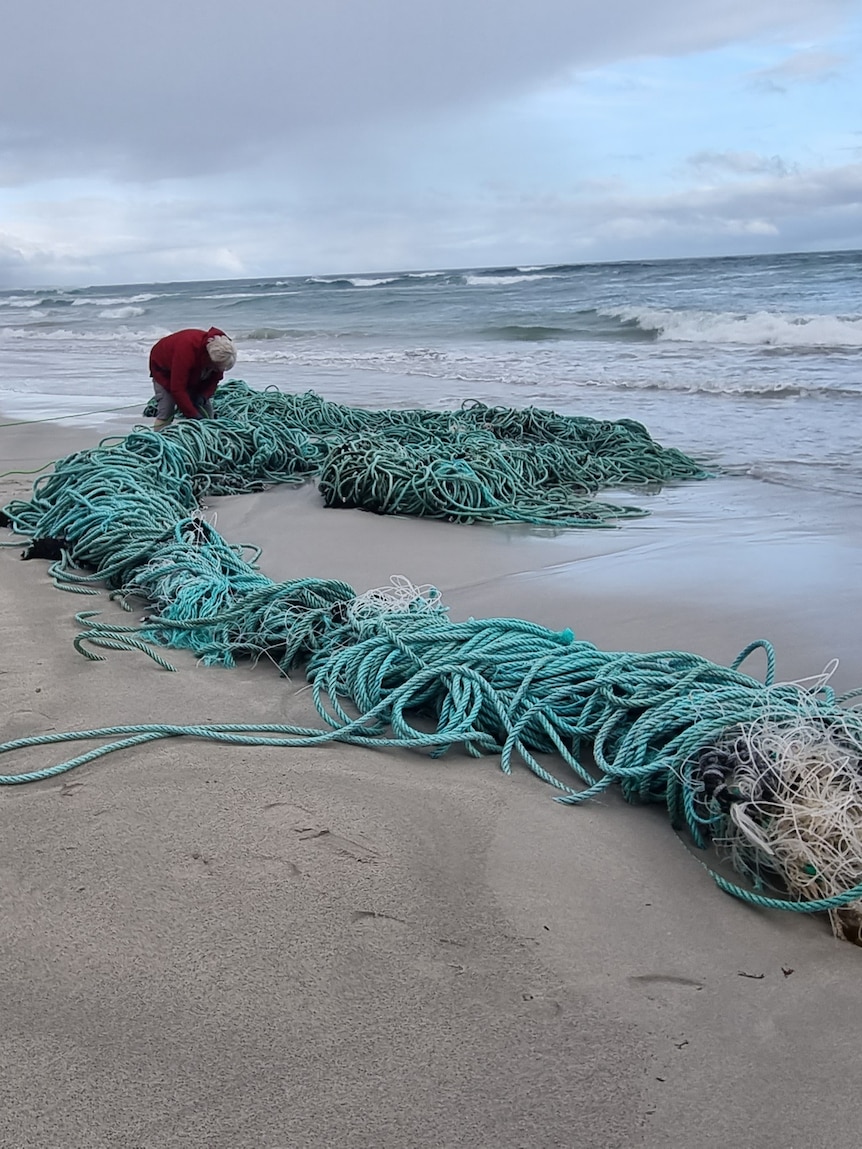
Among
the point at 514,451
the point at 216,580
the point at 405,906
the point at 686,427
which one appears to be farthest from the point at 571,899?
the point at 686,427

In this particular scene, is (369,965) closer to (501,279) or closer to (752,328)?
(752,328)

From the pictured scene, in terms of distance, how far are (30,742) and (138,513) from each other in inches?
85.3

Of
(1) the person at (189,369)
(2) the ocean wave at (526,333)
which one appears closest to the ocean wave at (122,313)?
(2) the ocean wave at (526,333)

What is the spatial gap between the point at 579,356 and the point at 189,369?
9.80 metres

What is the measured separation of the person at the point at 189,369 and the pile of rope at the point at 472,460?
0.83ft

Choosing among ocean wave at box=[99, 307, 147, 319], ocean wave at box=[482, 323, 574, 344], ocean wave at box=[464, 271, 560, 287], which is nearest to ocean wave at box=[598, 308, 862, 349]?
ocean wave at box=[482, 323, 574, 344]

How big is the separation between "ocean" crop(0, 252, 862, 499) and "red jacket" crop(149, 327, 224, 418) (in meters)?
2.08

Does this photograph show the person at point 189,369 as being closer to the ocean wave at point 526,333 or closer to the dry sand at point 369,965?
the dry sand at point 369,965

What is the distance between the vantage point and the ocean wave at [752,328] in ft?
52.7

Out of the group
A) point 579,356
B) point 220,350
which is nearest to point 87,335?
point 579,356

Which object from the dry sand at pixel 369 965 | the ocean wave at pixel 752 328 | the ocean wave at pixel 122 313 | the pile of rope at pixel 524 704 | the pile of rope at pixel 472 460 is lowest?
the dry sand at pixel 369 965

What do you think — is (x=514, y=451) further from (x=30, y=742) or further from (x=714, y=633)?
(x=30, y=742)

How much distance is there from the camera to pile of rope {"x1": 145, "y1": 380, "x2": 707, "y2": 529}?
224 inches

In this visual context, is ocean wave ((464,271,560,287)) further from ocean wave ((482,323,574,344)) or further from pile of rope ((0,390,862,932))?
pile of rope ((0,390,862,932))
